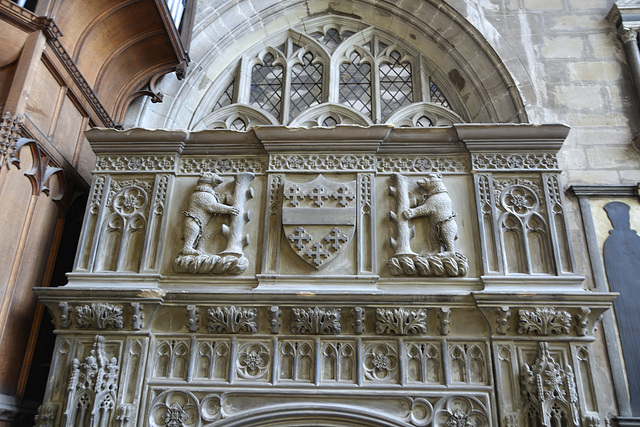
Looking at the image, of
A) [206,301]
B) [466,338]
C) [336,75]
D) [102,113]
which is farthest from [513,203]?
[102,113]

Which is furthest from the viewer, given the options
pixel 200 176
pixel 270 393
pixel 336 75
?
pixel 336 75

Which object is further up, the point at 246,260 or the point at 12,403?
the point at 246,260

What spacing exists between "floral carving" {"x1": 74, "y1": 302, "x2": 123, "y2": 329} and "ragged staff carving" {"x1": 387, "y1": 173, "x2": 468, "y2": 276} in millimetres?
2478

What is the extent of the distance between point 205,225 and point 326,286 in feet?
4.36

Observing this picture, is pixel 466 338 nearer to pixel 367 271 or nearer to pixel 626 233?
pixel 367 271

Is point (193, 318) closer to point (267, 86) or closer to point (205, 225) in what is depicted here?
point (205, 225)

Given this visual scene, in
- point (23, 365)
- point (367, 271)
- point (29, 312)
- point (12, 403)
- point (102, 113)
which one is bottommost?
point (12, 403)

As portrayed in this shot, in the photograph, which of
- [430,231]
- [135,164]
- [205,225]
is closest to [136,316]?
[205,225]

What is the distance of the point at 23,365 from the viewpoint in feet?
16.3

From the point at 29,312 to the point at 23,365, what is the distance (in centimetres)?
48

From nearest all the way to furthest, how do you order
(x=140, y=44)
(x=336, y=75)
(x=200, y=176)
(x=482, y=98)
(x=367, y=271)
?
(x=367, y=271) → (x=200, y=176) → (x=140, y=44) → (x=482, y=98) → (x=336, y=75)

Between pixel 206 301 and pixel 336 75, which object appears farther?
pixel 336 75

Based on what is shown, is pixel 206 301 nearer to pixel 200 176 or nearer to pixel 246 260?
pixel 246 260

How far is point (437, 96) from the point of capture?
7816 mm
